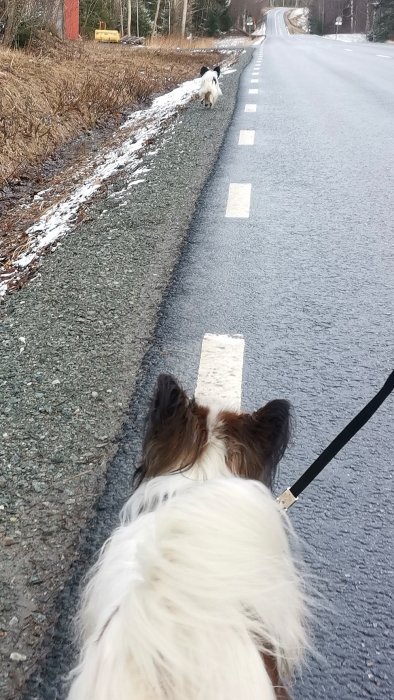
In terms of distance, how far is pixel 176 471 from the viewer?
1.44 meters

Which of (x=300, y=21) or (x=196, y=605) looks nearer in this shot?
(x=196, y=605)

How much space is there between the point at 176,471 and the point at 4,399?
1.60m

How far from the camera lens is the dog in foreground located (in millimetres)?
1019

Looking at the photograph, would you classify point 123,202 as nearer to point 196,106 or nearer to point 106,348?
point 106,348

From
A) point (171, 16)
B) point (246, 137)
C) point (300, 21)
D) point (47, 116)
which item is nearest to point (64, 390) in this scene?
point (246, 137)

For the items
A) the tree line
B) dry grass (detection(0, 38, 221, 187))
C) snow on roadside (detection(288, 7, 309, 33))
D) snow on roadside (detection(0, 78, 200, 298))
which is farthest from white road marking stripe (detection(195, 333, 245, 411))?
snow on roadside (detection(288, 7, 309, 33))

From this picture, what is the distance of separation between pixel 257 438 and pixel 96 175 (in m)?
7.36

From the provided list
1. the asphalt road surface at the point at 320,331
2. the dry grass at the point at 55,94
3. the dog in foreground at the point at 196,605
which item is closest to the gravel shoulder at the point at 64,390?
the asphalt road surface at the point at 320,331

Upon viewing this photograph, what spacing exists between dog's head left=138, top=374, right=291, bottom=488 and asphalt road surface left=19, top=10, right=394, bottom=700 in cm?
70

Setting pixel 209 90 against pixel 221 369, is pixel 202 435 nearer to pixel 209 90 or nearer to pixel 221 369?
pixel 221 369

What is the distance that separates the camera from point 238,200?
242 inches

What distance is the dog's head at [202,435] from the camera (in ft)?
4.80

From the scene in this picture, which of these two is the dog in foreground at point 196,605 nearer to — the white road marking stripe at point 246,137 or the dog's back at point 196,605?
the dog's back at point 196,605

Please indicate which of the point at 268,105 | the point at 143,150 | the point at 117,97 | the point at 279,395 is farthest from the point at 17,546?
the point at 117,97
